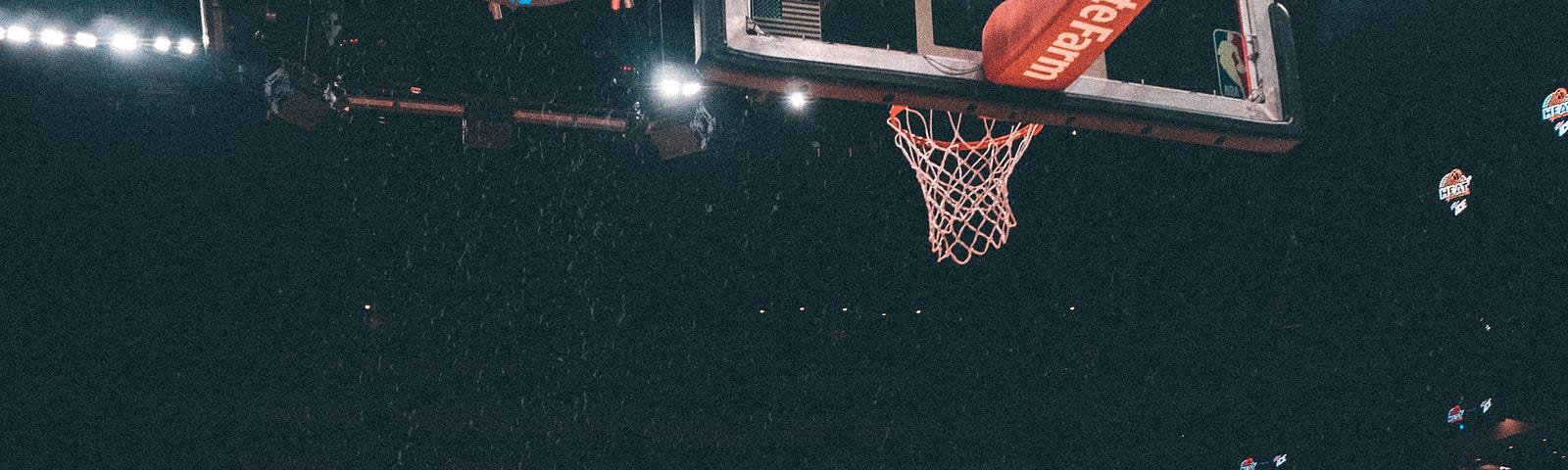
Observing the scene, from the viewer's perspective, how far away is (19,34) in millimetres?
4336

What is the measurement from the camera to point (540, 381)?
7.74 metres

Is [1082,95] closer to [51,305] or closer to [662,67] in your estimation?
[662,67]

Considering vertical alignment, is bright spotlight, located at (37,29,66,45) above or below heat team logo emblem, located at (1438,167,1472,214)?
above

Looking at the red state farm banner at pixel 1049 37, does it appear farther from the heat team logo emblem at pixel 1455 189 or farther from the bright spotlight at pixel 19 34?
the heat team logo emblem at pixel 1455 189

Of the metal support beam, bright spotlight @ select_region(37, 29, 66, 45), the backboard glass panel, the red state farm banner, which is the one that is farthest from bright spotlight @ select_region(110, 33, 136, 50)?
the red state farm banner

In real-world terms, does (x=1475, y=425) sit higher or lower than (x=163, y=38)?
lower

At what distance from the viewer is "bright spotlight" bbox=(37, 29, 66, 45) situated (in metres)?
4.36

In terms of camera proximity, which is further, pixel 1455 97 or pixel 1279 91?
pixel 1455 97

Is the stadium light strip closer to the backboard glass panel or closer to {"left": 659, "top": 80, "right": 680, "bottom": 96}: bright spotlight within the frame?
{"left": 659, "top": 80, "right": 680, "bottom": 96}: bright spotlight

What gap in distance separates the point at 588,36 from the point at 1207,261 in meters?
5.04

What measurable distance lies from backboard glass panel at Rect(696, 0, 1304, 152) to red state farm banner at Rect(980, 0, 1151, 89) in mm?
55

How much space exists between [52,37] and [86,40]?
0.42 ft

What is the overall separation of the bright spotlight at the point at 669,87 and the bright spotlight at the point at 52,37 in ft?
7.97

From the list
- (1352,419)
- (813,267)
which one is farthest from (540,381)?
(1352,419)
